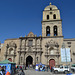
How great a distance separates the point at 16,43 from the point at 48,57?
11119 mm

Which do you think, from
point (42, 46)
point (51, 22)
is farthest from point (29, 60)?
point (51, 22)

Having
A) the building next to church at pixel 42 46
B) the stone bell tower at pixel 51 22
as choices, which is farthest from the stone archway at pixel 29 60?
the stone bell tower at pixel 51 22

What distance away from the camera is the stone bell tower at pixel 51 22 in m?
32.9

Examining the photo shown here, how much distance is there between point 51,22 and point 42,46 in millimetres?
8639

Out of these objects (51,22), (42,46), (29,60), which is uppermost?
(51,22)

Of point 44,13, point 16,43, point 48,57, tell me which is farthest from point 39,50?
point 44,13

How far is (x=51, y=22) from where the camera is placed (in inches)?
1337

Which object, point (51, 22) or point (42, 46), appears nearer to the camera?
point (42, 46)

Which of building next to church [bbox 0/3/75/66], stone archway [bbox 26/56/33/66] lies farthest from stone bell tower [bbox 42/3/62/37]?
stone archway [bbox 26/56/33/66]

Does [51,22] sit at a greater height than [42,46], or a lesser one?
greater

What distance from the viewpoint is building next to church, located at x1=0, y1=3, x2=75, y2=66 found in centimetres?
3041

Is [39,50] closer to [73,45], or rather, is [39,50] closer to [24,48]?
[24,48]

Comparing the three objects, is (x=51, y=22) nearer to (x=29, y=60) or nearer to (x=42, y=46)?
(x=42, y=46)

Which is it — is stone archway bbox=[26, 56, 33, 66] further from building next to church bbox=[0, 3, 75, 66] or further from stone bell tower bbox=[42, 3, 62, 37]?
stone bell tower bbox=[42, 3, 62, 37]
